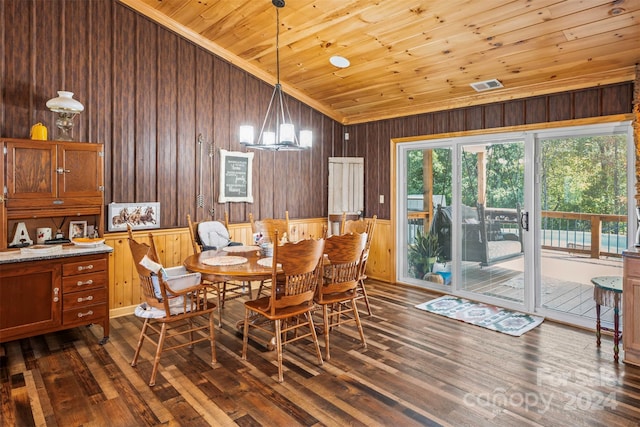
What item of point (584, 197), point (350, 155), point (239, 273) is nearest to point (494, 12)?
point (584, 197)

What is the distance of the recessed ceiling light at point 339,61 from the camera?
4.58m

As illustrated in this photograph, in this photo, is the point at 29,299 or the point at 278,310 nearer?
the point at 278,310

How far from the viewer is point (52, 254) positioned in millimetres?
3373

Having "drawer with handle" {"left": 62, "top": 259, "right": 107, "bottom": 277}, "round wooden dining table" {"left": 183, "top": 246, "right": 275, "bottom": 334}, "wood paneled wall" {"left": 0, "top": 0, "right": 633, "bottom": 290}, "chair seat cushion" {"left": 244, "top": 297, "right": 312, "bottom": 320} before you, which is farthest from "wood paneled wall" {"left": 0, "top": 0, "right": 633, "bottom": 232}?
"chair seat cushion" {"left": 244, "top": 297, "right": 312, "bottom": 320}

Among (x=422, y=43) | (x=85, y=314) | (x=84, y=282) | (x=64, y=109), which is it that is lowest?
(x=85, y=314)

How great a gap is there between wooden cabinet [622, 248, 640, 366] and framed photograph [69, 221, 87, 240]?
496 centimetres

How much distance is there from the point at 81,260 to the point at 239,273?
1.63 meters

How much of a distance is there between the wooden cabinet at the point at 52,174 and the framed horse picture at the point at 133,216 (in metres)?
0.40

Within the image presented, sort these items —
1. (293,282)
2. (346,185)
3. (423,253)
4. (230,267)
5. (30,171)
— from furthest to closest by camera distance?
(346,185)
(423,253)
(30,171)
(230,267)
(293,282)

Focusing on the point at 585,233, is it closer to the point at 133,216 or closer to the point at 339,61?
the point at 339,61

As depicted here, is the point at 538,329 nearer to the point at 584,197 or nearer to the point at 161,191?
the point at 584,197

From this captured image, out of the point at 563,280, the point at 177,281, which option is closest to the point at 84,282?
the point at 177,281

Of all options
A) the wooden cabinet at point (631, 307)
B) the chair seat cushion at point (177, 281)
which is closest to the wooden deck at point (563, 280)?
the wooden cabinet at point (631, 307)

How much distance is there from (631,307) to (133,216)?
4.84 m
